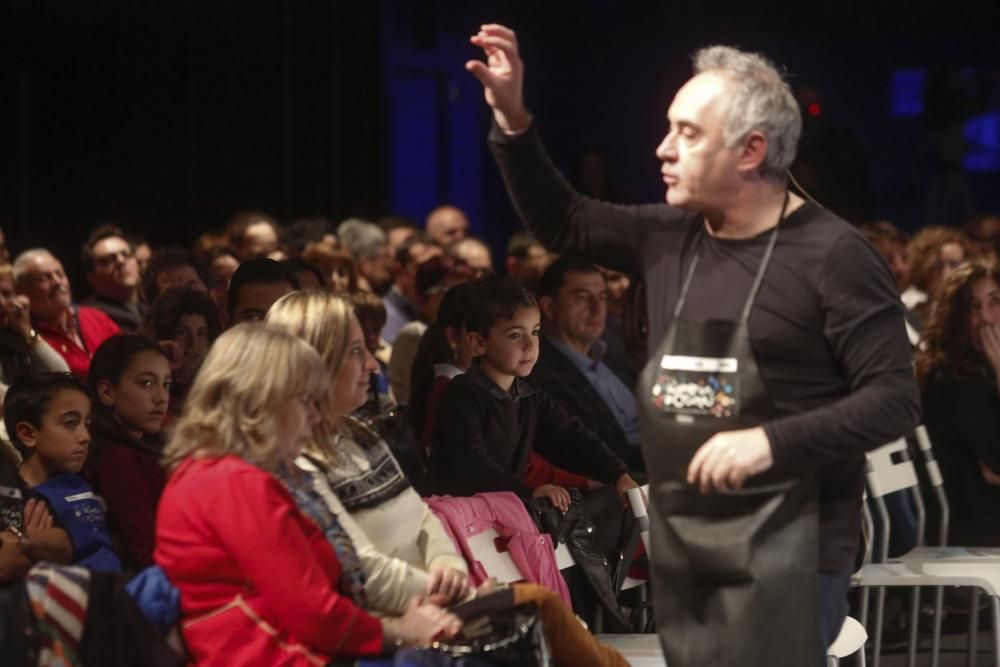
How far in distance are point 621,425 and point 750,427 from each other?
2.70m

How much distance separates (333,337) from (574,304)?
2.29 m

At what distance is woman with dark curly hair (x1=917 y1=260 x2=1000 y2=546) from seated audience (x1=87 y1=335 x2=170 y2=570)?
2761mm

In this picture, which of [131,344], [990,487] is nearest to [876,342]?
[131,344]

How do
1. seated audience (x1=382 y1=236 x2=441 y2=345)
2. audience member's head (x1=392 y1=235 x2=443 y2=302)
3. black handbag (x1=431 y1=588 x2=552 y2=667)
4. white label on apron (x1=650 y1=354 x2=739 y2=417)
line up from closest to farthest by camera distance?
white label on apron (x1=650 y1=354 x2=739 y2=417)
black handbag (x1=431 y1=588 x2=552 y2=667)
seated audience (x1=382 y1=236 x2=441 y2=345)
audience member's head (x1=392 y1=235 x2=443 y2=302)

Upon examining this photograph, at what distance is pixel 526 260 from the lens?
7859mm

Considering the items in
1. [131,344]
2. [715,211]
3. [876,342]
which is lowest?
[131,344]

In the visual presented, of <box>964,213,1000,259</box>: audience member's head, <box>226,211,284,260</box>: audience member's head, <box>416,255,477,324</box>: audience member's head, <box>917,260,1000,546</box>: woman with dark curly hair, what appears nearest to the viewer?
<box>917,260,1000,546</box>: woman with dark curly hair

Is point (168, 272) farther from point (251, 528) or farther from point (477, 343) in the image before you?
point (251, 528)

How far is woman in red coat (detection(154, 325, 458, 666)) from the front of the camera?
8.87 feet

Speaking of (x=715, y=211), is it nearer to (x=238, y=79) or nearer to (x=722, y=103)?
(x=722, y=103)

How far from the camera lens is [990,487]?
17.9 ft

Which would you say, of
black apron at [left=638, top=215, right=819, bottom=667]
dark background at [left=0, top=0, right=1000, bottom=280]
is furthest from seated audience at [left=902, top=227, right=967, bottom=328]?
black apron at [left=638, top=215, right=819, bottom=667]

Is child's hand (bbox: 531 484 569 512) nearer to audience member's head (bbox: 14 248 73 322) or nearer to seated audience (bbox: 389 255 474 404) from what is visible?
seated audience (bbox: 389 255 474 404)

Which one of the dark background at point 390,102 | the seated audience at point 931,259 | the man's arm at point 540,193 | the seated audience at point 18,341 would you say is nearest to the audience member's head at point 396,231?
the dark background at point 390,102
